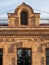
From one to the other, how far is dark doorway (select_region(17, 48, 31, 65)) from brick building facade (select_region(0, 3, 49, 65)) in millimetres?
94

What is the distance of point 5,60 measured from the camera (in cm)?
3250

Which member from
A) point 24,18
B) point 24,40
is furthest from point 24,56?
point 24,18

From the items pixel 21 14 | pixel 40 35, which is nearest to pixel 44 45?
pixel 40 35

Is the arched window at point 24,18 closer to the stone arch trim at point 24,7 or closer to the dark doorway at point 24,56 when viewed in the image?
the stone arch trim at point 24,7

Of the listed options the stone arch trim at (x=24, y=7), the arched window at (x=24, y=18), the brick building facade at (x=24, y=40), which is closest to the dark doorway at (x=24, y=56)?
the brick building facade at (x=24, y=40)

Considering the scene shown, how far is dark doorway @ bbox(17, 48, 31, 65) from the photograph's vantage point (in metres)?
32.9

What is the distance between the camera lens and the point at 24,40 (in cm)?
3266

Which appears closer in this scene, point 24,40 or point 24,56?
point 24,40

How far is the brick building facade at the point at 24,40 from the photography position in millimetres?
32469

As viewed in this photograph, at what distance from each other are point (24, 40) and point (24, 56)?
1.53 meters

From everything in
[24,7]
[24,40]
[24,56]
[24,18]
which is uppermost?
[24,7]

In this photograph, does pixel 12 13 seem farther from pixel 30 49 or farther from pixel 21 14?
pixel 30 49

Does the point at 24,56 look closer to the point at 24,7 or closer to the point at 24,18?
the point at 24,18

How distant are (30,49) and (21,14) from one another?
324cm
